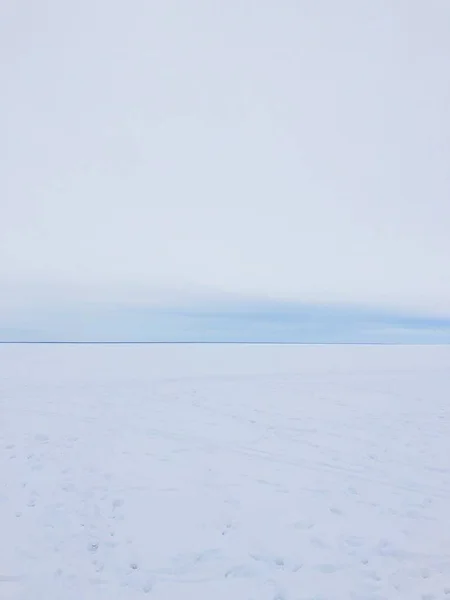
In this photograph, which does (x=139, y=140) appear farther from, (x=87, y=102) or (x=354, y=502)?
(x=354, y=502)

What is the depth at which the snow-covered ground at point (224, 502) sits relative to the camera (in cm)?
212

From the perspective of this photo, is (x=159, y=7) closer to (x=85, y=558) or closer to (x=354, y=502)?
(x=85, y=558)

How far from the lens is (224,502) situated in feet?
9.64

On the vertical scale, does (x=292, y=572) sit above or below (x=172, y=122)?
below

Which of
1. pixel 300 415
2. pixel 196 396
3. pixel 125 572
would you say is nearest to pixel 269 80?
pixel 125 572

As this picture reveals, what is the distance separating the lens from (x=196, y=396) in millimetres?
6820

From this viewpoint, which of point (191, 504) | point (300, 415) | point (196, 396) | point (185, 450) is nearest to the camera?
point (191, 504)

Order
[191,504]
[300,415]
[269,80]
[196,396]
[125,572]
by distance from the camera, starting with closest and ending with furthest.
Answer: [125,572]
[191,504]
[269,80]
[300,415]
[196,396]

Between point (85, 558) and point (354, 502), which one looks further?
point (354, 502)

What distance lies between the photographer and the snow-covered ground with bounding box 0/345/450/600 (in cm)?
212

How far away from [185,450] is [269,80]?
3224 millimetres

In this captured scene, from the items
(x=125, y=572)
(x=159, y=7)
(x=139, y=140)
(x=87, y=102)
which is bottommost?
(x=125, y=572)

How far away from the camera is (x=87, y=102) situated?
3.08 metres

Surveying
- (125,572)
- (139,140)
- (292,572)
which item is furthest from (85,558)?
(139,140)
